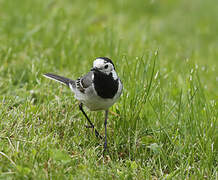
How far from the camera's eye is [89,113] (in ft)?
13.9

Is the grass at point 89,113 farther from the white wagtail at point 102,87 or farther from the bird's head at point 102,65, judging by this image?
the bird's head at point 102,65

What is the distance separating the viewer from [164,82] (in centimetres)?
526

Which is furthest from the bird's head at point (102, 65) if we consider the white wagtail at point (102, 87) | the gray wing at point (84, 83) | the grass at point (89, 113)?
the grass at point (89, 113)

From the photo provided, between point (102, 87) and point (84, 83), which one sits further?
point (84, 83)

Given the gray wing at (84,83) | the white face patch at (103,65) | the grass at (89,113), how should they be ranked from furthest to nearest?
the gray wing at (84,83), the white face patch at (103,65), the grass at (89,113)

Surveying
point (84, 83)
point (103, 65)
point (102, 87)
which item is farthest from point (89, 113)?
point (103, 65)

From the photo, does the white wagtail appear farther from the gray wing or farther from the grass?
the grass

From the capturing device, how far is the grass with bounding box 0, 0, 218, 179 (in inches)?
122

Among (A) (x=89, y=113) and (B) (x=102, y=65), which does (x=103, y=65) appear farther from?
(A) (x=89, y=113)

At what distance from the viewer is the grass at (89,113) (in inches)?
122

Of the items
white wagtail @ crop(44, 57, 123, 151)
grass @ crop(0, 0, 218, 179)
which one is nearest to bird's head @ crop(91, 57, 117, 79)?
white wagtail @ crop(44, 57, 123, 151)

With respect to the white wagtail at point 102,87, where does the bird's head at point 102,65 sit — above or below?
above

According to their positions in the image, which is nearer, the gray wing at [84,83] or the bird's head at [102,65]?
the bird's head at [102,65]

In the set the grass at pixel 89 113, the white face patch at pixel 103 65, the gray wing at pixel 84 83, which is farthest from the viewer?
the gray wing at pixel 84 83
